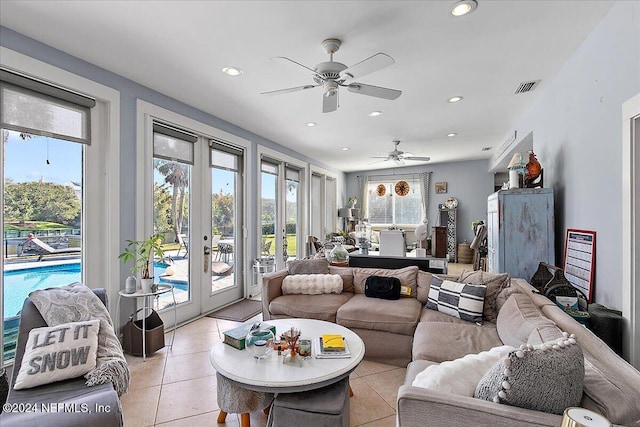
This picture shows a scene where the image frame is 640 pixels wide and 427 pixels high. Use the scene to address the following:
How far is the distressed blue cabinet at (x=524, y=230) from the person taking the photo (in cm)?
286

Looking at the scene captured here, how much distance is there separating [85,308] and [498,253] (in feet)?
11.6

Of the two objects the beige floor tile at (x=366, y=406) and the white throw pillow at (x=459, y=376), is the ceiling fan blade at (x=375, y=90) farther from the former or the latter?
the beige floor tile at (x=366, y=406)

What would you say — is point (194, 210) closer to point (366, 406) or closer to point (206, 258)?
point (206, 258)

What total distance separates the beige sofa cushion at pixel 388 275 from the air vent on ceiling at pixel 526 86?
2.20 metres

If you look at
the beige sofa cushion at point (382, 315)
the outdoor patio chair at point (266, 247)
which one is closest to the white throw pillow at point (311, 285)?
the beige sofa cushion at point (382, 315)

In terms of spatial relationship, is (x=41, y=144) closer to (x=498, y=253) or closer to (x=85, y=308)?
(x=85, y=308)

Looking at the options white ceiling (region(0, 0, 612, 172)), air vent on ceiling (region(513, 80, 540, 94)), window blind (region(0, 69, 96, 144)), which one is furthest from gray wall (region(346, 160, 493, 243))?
window blind (region(0, 69, 96, 144))

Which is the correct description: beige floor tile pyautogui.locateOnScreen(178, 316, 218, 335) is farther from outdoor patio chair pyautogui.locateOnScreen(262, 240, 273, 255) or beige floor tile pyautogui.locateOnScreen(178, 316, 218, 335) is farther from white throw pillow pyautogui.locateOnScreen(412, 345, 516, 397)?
white throw pillow pyautogui.locateOnScreen(412, 345, 516, 397)

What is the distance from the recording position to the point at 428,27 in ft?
7.02

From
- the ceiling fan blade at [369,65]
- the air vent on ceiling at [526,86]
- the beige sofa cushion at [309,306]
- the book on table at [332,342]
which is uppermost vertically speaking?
the air vent on ceiling at [526,86]

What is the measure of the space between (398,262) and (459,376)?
7.00ft

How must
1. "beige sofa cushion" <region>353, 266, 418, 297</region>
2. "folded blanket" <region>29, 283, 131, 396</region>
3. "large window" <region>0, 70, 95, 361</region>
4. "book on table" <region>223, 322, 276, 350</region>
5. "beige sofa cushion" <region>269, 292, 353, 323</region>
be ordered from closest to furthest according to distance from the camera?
"folded blanket" <region>29, 283, 131, 396</region> < "book on table" <region>223, 322, 276, 350</region> < "large window" <region>0, 70, 95, 361</region> < "beige sofa cushion" <region>269, 292, 353, 323</region> < "beige sofa cushion" <region>353, 266, 418, 297</region>

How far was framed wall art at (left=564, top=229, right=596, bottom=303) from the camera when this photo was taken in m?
2.24

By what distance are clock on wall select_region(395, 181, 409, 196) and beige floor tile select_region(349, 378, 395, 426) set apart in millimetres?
6862
